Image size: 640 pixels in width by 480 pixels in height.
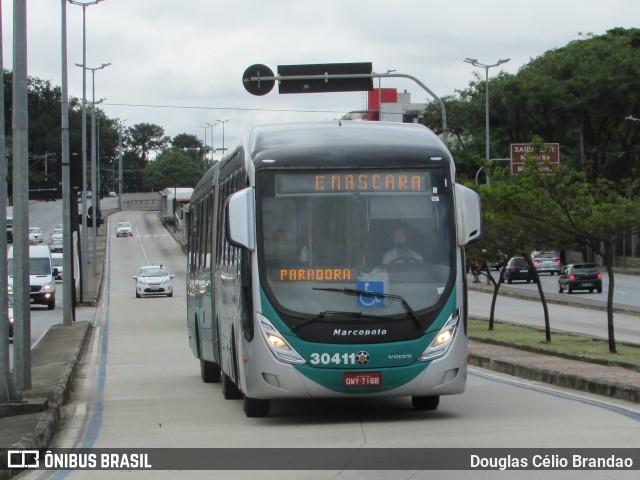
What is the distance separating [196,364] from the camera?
2381 centimetres

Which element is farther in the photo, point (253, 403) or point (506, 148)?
point (506, 148)

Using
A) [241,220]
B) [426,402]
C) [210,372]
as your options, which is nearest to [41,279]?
[210,372]

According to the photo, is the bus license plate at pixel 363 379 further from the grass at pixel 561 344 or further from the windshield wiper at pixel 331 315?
the grass at pixel 561 344

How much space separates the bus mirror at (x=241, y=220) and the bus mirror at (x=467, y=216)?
2.30m

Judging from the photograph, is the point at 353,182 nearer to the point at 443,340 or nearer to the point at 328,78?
the point at 443,340

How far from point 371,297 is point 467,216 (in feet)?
4.79

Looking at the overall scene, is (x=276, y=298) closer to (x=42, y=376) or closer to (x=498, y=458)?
(x=498, y=458)

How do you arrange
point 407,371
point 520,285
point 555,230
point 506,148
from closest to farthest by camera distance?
point 407,371 < point 555,230 < point 520,285 < point 506,148

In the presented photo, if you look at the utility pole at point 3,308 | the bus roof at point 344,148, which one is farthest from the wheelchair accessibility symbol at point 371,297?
the utility pole at point 3,308

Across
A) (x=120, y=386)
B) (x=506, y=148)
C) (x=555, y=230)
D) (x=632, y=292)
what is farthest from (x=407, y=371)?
(x=506, y=148)

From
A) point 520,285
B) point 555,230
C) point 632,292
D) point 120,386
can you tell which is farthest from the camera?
point 520,285

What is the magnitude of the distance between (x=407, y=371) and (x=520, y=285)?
Result: 5595cm

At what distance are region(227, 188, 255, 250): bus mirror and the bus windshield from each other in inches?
5.7

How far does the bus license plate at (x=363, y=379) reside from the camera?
12.8 meters
